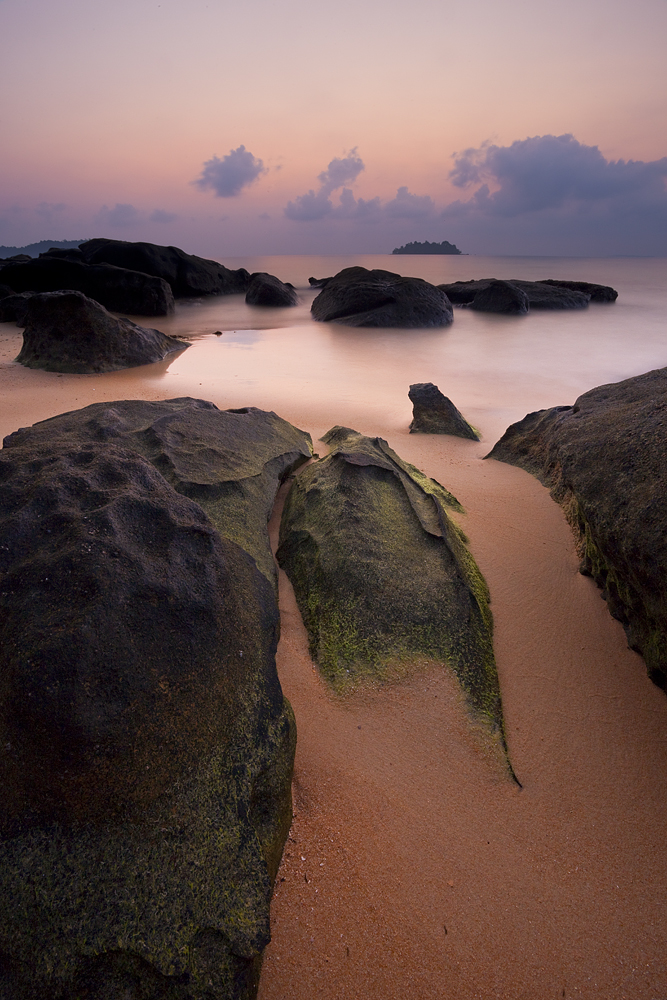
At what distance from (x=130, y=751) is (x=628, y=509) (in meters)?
2.10

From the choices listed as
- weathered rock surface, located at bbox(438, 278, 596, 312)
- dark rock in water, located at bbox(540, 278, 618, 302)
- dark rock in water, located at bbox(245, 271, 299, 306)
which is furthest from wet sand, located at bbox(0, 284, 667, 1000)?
dark rock in water, located at bbox(540, 278, 618, 302)

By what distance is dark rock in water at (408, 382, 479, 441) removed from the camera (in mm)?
5430

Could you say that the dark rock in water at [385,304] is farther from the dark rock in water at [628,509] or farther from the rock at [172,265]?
the dark rock in water at [628,509]

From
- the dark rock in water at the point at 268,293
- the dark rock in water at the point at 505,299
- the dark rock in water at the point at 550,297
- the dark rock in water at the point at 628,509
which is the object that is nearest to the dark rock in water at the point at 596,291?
the dark rock in water at the point at 550,297

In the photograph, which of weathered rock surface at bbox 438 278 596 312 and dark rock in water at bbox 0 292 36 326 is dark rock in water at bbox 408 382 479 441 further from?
weathered rock surface at bbox 438 278 596 312

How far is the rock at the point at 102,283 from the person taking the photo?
617 inches

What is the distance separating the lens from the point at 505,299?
19906 millimetres

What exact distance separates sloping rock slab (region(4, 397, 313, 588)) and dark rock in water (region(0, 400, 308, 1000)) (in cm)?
60

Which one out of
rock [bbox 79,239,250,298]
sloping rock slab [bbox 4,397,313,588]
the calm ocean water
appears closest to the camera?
sloping rock slab [bbox 4,397,313,588]

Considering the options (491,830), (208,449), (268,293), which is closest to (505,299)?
(268,293)

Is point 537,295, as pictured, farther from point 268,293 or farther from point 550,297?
point 268,293

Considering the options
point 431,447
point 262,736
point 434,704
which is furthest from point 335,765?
point 431,447

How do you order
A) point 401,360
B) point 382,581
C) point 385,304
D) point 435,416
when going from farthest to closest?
point 385,304
point 401,360
point 435,416
point 382,581

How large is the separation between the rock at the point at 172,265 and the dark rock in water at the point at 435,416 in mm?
17692
